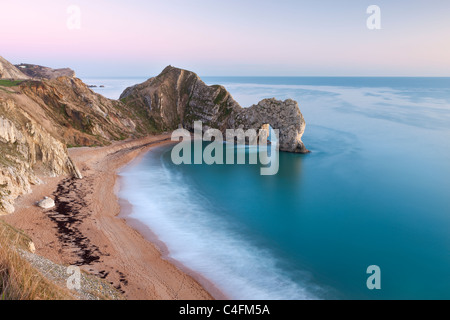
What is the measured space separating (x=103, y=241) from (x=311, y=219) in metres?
26.3

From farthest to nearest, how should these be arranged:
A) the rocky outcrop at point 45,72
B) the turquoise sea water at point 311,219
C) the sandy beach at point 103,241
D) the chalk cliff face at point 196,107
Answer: the rocky outcrop at point 45,72, the chalk cliff face at point 196,107, the turquoise sea water at point 311,219, the sandy beach at point 103,241

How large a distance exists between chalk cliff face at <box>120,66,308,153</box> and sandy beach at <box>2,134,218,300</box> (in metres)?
46.3

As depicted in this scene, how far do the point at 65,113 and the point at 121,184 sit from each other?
27.9m

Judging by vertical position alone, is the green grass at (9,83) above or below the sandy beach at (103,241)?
above

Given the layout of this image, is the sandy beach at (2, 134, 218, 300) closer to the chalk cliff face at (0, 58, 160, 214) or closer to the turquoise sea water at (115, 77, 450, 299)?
the turquoise sea water at (115, 77, 450, 299)

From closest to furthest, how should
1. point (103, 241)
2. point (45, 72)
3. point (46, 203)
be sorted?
point (103, 241) < point (46, 203) < point (45, 72)

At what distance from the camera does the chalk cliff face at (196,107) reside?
75938mm

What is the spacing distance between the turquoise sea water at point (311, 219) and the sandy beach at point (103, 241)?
217 cm

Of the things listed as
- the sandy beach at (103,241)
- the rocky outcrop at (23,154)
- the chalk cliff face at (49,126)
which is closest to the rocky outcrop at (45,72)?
the chalk cliff face at (49,126)

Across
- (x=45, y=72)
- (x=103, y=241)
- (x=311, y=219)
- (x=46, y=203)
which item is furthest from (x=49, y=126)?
(x=45, y=72)

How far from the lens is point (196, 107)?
299 ft

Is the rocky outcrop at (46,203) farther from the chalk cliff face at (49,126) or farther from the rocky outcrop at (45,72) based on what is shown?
the rocky outcrop at (45,72)

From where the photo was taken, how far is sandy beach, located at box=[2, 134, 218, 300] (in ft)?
76.8

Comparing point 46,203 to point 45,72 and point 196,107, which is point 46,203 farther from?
point 45,72
